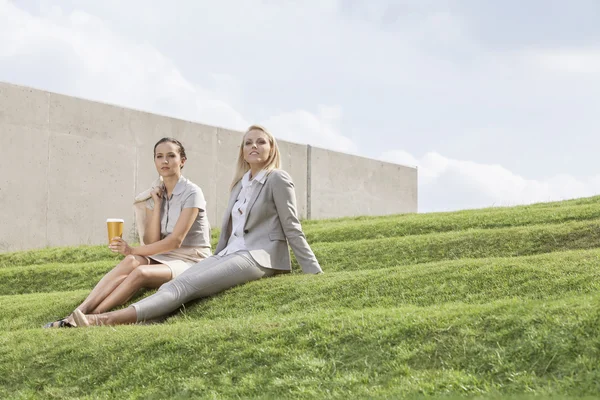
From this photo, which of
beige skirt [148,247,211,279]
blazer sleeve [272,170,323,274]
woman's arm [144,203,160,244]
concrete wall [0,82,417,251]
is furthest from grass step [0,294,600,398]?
concrete wall [0,82,417,251]

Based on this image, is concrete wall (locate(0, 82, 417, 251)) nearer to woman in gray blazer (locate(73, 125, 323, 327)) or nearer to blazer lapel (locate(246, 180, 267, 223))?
woman in gray blazer (locate(73, 125, 323, 327))

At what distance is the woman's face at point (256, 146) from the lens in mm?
7344

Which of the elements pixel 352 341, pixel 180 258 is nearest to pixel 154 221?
pixel 180 258

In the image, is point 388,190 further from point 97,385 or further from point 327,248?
point 97,385

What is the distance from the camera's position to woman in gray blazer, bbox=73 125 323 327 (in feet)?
22.7

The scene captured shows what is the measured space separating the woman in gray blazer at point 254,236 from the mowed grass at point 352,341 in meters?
0.17

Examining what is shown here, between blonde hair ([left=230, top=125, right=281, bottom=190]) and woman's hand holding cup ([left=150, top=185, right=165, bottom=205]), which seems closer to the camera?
blonde hair ([left=230, top=125, right=281, bottom=190])

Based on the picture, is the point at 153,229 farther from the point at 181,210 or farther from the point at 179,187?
the point at 179,187

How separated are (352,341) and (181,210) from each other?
2.87 m

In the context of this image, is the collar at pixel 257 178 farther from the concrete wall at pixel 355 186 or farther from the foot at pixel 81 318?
the concrete wall at pixel 355 186

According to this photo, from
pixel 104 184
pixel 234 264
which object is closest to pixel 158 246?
pixel 234 264

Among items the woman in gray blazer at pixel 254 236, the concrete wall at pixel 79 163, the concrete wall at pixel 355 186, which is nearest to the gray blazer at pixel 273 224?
the woman in gray blazer at pixel 254 236

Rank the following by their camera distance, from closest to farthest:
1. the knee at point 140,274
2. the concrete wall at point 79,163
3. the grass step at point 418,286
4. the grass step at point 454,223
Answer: the grass step at point 418,286 < the knee at point 140,274 < the grass step at point 454,223 < the concrete wall at point 79,163

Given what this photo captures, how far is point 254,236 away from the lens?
7.22m
